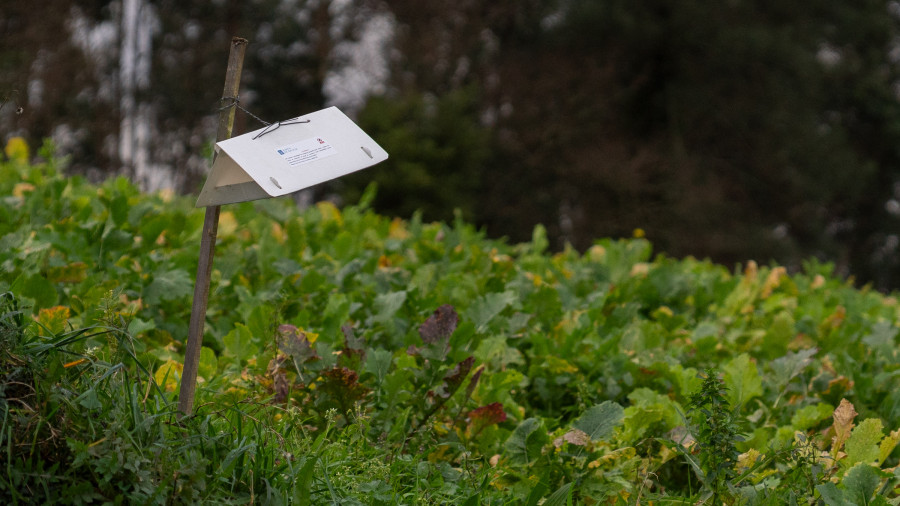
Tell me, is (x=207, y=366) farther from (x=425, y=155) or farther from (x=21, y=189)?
(x=425, y=155)

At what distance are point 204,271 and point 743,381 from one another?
1.57 metres

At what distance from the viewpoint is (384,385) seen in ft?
→ 7.32

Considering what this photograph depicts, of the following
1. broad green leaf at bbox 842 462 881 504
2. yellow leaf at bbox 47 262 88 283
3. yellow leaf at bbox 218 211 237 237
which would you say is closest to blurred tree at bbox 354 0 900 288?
yellow leaf at bbox 218 211 237 237

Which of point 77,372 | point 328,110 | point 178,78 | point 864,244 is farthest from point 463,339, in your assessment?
point 864,244

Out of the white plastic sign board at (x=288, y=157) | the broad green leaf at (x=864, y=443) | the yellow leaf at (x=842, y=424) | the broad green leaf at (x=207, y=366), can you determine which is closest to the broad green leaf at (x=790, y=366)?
the yellow leaf at (x=842, y=424)

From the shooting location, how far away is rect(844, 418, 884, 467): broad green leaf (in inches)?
81.4

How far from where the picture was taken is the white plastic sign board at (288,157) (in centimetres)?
163

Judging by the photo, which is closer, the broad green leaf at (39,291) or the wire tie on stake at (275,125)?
the wire tie on stake at (275,125)

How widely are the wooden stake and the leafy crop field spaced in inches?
2.4

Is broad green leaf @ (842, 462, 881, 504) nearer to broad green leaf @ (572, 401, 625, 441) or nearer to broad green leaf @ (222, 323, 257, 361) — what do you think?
broad green leaf @ (572, 401, 625, 441)

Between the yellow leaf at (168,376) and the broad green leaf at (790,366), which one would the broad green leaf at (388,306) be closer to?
the yellow leaf at (168,376)

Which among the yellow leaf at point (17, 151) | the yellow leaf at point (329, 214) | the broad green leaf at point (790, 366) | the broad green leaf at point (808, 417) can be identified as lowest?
the yellow leaf at point (329, 214)

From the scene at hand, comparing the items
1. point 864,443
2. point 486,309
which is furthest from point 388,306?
point 864,443

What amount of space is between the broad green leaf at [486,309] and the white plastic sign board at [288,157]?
1.06m
